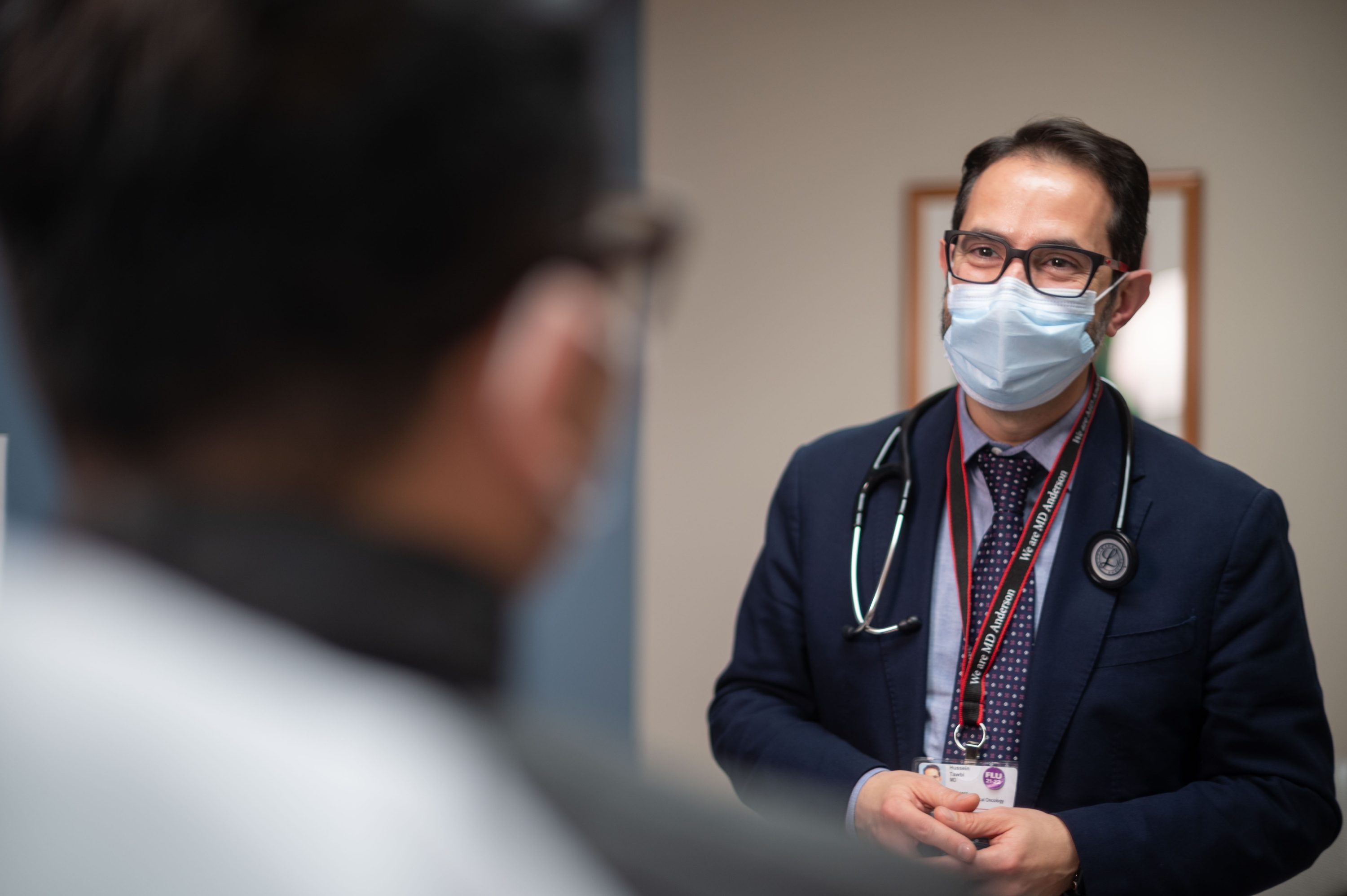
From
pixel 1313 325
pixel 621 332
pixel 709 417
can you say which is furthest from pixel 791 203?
pixel 621 332

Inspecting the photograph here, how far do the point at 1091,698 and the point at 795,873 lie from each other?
1.05 meters

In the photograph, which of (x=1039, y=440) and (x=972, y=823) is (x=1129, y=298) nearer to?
(x=1039, y=440)

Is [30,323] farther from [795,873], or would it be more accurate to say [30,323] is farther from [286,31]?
[795,873]

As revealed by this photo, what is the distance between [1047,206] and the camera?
1453 mm

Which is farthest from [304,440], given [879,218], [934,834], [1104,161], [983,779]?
[879,218]

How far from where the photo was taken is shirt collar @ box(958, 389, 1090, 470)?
150 cm

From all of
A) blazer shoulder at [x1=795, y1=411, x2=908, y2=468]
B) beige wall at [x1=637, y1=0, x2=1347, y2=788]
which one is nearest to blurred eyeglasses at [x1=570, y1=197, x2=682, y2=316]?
blazer shoulder at [x1=795, y1=411, x2=908, y2=468]

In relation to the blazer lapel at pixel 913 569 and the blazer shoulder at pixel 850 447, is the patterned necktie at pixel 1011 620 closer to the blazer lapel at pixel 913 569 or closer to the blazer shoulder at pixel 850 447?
the blazer lapel at pixel 913 569

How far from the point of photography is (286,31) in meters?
0.39

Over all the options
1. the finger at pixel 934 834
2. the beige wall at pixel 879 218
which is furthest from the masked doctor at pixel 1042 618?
the beige wall at pixel 879 218

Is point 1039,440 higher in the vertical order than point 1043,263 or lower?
lower

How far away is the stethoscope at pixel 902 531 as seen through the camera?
54.1 inches

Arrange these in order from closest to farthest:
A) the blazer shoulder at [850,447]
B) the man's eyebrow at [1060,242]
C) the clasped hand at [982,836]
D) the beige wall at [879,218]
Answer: the clasped hand at [982,836] → the man's eyebrow at [1060,242] → the blazer shoulder at [850,447] → the beige wall at [879,218]

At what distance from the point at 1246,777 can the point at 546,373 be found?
1308mm
